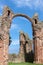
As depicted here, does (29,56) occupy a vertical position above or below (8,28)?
below

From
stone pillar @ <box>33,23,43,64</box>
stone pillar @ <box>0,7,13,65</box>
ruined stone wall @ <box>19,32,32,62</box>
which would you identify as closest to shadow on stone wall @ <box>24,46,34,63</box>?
ruined stone wall @ <box>19,32,32,62</box>

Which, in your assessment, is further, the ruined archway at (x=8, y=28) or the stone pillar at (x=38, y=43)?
the stone pillar at (x=38, y=43)

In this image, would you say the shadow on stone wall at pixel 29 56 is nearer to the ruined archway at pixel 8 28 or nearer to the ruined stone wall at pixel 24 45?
the ruined stone wall at pixel 24 45

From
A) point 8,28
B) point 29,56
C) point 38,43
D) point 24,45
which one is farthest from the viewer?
point 24,45

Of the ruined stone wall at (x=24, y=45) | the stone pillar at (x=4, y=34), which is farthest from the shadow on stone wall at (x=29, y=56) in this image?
the stone pillar at (x=4, y=34)

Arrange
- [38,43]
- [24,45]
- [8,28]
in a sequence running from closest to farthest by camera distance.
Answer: [8,28], [38,43], [24,45]

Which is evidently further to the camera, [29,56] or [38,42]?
[29,56]

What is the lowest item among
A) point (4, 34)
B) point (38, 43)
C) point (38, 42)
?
point (38, 43)

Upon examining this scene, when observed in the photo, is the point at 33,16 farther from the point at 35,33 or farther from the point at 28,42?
the point at 28,42

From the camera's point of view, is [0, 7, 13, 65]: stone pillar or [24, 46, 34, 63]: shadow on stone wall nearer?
[0, 7, 13, 65]: stone pillar

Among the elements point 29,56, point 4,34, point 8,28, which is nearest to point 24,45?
point 29,56

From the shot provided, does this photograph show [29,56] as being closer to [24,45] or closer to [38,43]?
[24,45]

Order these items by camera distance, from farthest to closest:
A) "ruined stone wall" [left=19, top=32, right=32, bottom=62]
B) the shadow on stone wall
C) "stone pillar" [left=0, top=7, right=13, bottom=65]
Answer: "ruined stone wall" [left=19, top=32, right=32, bottom=62] → the shadow on stone wall → "stone pillar" [left=0, top=7, right=13, bottom=65]

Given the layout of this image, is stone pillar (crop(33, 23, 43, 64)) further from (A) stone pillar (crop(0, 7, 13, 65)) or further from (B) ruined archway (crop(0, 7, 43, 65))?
(A) stone pillar (crop(0, 7, 13, 65))
